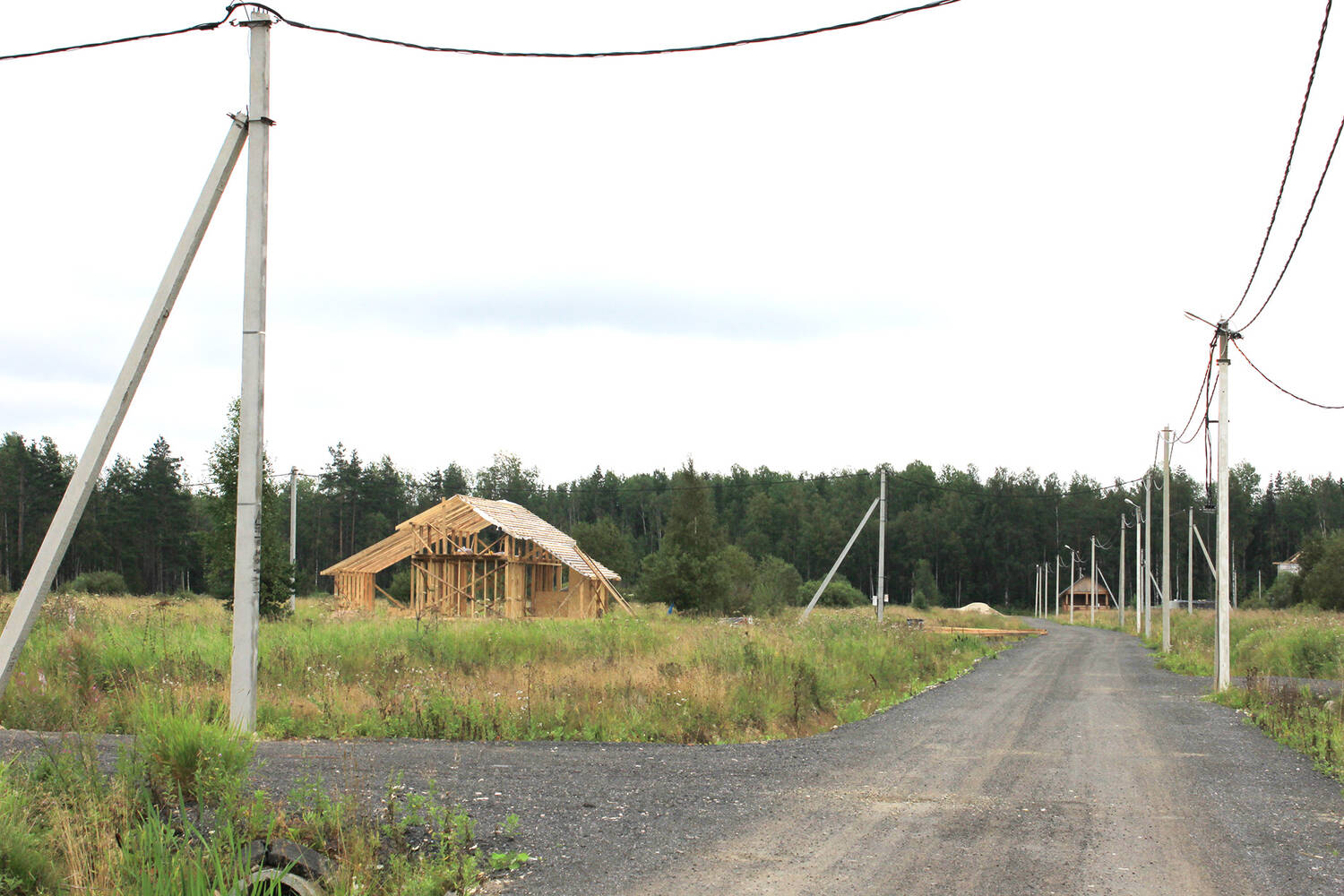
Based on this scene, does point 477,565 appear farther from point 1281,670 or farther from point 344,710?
point 344,710

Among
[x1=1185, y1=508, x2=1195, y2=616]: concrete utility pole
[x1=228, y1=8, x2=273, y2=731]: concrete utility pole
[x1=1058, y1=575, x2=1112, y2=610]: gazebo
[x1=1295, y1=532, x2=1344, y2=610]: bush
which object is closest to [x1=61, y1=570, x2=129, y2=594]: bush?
[x1=228, y1=8, x2=273, y2=731]: concrete utility pole

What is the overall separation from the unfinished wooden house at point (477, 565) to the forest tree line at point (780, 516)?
2691 cm

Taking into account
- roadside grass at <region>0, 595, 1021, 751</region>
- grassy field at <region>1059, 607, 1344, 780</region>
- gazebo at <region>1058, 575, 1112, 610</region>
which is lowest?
gazebo at <region>1058, 575, 1112, 610</region>

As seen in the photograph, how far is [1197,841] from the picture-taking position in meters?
6.16

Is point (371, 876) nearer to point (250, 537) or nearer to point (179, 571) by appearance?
point (250, 537)

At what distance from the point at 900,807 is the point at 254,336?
6.17 m

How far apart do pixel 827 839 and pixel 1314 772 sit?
5.43 m

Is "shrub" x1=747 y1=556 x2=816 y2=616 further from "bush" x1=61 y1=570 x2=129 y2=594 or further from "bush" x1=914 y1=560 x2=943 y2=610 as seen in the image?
"bush" x1=61 y1=570 x2=129 y2=594

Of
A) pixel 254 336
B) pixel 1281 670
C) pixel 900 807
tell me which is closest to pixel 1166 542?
pixel 1281 670

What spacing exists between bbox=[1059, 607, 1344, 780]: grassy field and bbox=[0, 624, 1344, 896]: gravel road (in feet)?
1.35

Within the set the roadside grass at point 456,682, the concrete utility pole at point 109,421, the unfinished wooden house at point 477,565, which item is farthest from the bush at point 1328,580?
the concrete utility pole at point 109,421

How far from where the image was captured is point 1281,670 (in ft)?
66.9

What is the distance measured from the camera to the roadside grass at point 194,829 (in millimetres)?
4664

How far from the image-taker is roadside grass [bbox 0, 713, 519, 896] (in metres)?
4.66
